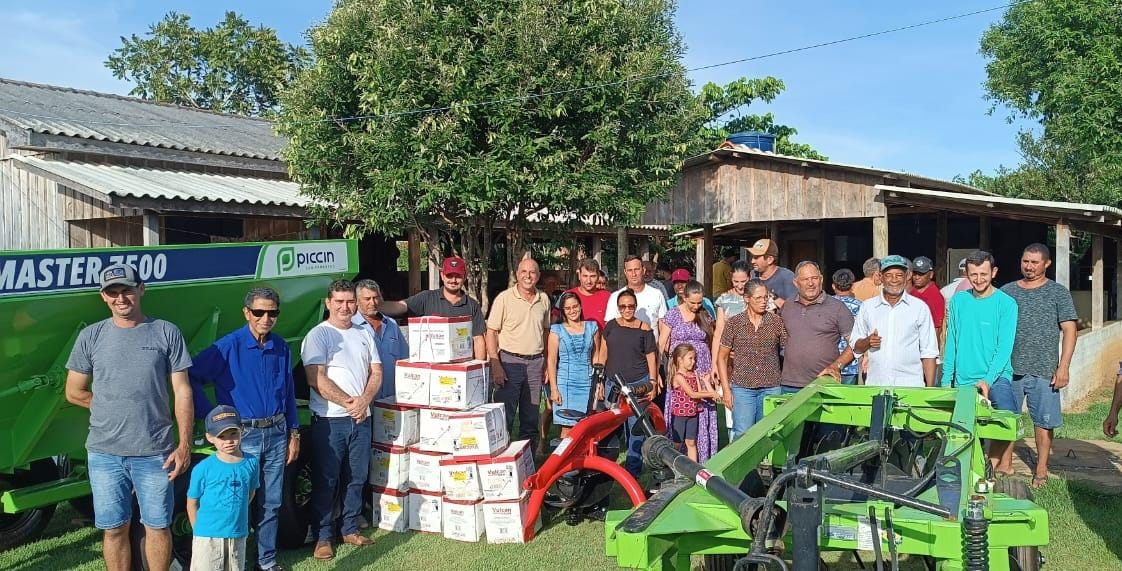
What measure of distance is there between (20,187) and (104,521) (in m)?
11.0

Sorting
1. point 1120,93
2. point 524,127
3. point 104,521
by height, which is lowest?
point 104,521

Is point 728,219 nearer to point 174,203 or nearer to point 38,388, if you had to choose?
point 174,203

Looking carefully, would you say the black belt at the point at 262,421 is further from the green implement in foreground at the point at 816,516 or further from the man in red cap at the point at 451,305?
the green implement in foreground at the point at 816,516

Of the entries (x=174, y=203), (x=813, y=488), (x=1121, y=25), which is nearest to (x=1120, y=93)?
(x=1121, y=25)

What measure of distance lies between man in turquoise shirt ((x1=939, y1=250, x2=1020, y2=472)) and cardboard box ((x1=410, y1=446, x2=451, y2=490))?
4098mm

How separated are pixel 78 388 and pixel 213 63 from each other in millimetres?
38254

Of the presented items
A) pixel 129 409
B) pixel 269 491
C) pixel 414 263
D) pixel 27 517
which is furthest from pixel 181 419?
pixel 414 263

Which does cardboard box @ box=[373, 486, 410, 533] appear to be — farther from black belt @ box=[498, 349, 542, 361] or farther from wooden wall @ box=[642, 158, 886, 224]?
wooden wall @ box=[642, 158, 886, 224]

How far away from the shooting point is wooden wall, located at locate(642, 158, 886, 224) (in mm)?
13477

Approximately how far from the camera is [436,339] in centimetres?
622

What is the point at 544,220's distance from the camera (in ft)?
44.1

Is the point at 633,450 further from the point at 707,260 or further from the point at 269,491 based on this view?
the point at 707,260

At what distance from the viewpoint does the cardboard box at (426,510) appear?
6.10 m

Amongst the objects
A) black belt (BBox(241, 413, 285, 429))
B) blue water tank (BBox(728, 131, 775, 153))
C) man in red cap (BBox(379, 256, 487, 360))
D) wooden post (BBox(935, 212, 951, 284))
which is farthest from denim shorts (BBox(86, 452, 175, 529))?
wooden post (BBox(935, 212, 951, 284))
